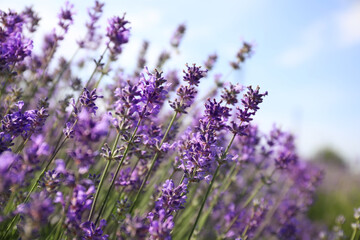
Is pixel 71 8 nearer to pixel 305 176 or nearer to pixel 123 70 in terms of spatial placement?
pixel 123 70

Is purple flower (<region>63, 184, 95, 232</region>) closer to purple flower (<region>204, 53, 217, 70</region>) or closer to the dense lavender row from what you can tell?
the dense lavender row

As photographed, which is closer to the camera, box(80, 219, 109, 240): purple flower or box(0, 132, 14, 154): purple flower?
box(80, 219, 109, 240): purple flower

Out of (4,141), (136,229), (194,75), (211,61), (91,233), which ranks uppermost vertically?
(211,61)

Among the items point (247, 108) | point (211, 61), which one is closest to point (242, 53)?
point (211, 61)

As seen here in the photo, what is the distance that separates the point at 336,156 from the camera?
124ft

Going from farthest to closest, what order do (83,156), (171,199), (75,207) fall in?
(171,199)
(75,207)
(83,156)

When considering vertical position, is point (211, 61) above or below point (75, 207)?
above

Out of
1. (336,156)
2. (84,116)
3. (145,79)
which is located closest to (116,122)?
(145,79)

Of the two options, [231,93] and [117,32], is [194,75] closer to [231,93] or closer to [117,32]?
[231,93]

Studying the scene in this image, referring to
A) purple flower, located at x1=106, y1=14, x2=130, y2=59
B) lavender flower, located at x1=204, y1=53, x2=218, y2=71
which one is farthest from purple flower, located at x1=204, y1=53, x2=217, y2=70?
purple flower, located at x1=106, y1=14, x2=130, y2=59

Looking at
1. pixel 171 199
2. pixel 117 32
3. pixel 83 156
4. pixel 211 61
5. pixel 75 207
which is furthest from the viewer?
pixel 211 61

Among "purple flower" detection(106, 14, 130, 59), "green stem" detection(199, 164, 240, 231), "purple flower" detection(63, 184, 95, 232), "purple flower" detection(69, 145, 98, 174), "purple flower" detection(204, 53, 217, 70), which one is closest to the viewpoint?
"purple flower" detection(69, 145, 98, 174)

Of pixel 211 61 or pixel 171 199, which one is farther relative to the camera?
pixel 211 61

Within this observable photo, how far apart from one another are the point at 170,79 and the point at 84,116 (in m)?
3.15
